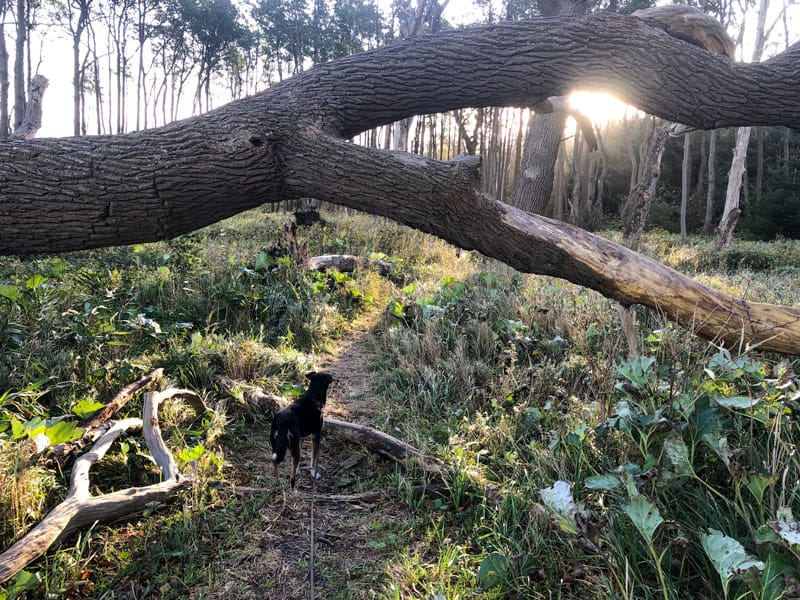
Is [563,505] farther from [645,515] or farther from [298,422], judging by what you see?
[298,422]

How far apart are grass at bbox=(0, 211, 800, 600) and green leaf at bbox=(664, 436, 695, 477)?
12mm

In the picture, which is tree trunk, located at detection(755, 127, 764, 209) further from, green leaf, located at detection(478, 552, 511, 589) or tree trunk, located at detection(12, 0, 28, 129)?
tree trunk, located at detection(12, 0, 28, 129)

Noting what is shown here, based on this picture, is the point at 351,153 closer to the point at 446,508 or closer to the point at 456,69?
the point at 456,69

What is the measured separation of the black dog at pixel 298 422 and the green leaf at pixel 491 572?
39.9 inches

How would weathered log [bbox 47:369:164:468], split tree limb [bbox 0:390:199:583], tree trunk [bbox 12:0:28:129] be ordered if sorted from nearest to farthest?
split tree limb [bbox 0:390:199:583], weathered log [bbox 47:369:164:468], tree trunk [bbox 12:0:28:129]

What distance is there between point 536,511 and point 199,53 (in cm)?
3378

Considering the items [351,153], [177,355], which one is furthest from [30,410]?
[351,153]

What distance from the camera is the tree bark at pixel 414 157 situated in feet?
9.46

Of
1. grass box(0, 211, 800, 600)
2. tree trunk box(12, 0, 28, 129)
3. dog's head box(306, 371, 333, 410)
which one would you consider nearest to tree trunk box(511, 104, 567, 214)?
grass box(0, 211, 800, 600)

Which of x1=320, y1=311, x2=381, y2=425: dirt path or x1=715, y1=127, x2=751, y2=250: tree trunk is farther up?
x1=715, y1=127, x2=751, y2=250: tree trunk

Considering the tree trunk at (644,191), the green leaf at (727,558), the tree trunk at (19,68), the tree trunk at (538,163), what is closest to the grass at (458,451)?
the green leaf at (727,558)

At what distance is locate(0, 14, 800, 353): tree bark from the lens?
2883 millimetres

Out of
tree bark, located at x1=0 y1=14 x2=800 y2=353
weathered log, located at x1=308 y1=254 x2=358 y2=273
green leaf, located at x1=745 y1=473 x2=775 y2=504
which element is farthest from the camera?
weathered log, located at x1=308 y1=254 x2=358 y2=273

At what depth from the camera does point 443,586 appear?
205cm
